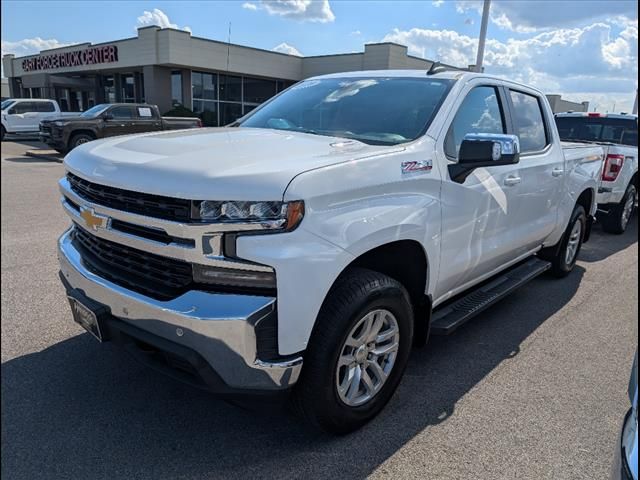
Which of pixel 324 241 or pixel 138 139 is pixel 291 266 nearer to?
pixel 324 241

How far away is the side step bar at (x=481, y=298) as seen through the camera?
3.49m

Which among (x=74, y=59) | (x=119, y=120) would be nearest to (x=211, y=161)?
(x=119, y=120)

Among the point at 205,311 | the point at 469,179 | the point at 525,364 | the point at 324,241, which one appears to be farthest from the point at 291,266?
the point at 525,364

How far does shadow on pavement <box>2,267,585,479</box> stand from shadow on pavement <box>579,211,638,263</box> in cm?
434

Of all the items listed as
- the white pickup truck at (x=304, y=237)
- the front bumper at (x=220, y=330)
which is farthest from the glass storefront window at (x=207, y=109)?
the front bumper at (x=220, y=330)

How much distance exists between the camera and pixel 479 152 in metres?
3.18

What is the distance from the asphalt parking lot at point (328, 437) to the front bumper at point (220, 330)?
0.26 m

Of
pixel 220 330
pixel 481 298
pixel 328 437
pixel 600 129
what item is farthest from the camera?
pixel 600 129

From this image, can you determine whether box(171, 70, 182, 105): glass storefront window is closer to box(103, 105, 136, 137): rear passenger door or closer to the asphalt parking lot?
box(103, 105, 136, 137): rear passenger door

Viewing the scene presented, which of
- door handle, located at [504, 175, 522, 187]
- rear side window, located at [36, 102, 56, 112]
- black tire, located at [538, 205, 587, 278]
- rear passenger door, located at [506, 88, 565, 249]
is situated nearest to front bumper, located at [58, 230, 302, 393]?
door handle, located at [504, 175, 522, 187]

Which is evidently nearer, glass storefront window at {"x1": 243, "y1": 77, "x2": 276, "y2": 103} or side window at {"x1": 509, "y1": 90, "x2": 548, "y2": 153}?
side window at {"x1": 509, "y1": 90, "x2": 548, "y2": 153}

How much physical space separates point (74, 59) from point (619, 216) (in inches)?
1309

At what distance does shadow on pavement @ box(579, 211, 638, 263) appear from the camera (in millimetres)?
7258

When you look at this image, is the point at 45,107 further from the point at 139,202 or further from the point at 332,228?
the point at 332,228
